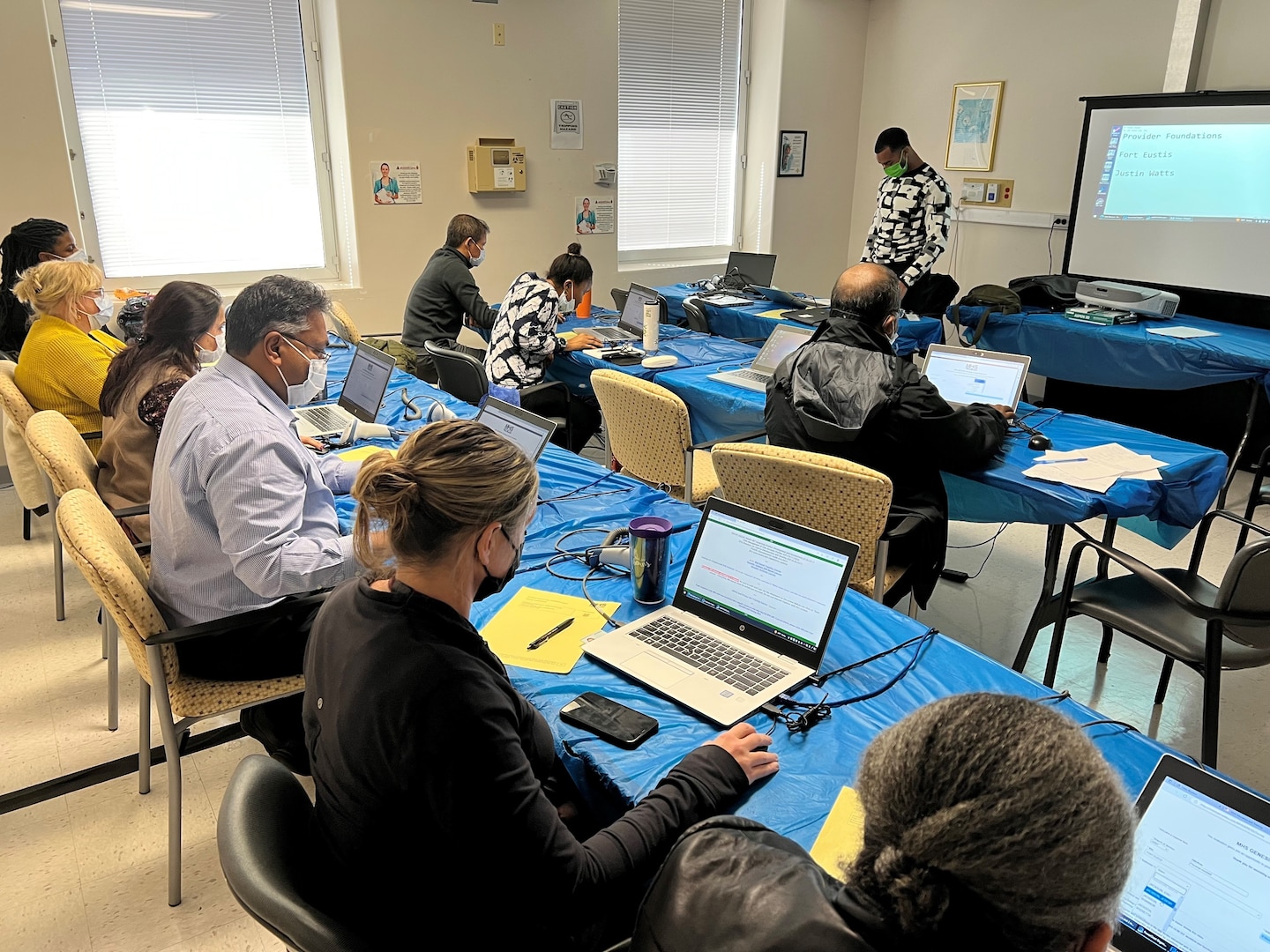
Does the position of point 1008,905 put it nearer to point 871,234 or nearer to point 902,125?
point 871,234

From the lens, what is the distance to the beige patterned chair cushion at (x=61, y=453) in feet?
6.79

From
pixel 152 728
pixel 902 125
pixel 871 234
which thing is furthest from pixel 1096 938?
pixel 902 125

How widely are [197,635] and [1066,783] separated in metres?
1.65

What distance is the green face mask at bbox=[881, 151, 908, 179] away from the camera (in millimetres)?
5344

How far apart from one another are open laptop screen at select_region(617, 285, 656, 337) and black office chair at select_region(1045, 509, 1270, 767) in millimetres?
2645

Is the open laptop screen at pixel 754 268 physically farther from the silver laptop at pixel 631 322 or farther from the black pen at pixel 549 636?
the black pen at pixel 549 636

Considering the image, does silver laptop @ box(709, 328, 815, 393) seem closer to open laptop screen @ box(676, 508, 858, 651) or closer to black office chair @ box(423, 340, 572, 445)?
black office chair @ box(423, 340, 572, 445)

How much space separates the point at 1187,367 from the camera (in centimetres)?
436

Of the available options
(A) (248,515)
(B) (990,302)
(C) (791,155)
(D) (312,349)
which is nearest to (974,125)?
(C) (791,155)

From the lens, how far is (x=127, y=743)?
7.97 ft

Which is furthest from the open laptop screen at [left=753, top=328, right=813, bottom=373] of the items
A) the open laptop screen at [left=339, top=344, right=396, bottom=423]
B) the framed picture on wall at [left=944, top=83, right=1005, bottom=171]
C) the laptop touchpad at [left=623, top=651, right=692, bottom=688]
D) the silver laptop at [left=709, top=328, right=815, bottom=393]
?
the framed picture on wall at [left=944, top=83, right=1005, bottom=171]

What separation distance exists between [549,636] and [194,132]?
177 inches

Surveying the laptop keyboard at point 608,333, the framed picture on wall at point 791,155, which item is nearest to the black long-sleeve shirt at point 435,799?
the laptop keyboard at point 608,333

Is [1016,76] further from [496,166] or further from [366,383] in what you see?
[366,383]
